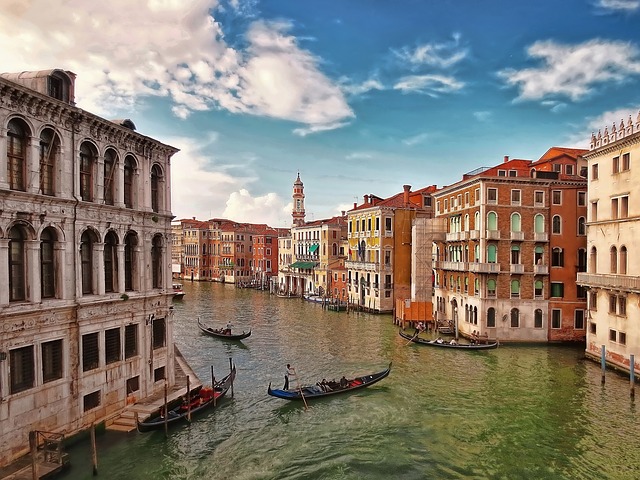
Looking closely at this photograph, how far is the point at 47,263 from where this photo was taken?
1317cm

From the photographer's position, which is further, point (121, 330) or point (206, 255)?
point (206, 255)

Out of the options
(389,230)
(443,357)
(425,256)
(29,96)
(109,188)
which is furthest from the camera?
(389,230)

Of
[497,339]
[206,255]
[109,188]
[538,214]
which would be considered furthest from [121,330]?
[206,255]

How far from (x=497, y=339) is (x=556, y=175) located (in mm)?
10690

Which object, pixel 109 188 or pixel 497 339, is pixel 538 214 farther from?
pixel 109 188

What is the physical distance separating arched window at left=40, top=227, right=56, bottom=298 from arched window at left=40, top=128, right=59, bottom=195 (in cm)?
113

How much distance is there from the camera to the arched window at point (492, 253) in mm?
29078

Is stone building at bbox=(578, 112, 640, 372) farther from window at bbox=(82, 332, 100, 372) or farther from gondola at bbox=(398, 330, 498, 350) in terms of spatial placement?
window at bbox=(82, 332, 100, 372)

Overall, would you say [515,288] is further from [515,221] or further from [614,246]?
[614,246]

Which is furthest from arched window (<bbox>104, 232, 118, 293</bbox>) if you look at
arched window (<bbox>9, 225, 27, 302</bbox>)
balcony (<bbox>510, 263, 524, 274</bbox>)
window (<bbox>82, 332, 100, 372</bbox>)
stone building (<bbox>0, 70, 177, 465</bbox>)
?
balcony (<bbox>510, 263, 524, 274</bbox>)

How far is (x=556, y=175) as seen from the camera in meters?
29.5

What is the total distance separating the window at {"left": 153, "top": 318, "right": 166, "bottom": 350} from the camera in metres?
17.2

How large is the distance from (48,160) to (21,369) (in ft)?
18.0

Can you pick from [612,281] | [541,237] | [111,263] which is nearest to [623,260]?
[612,281]
